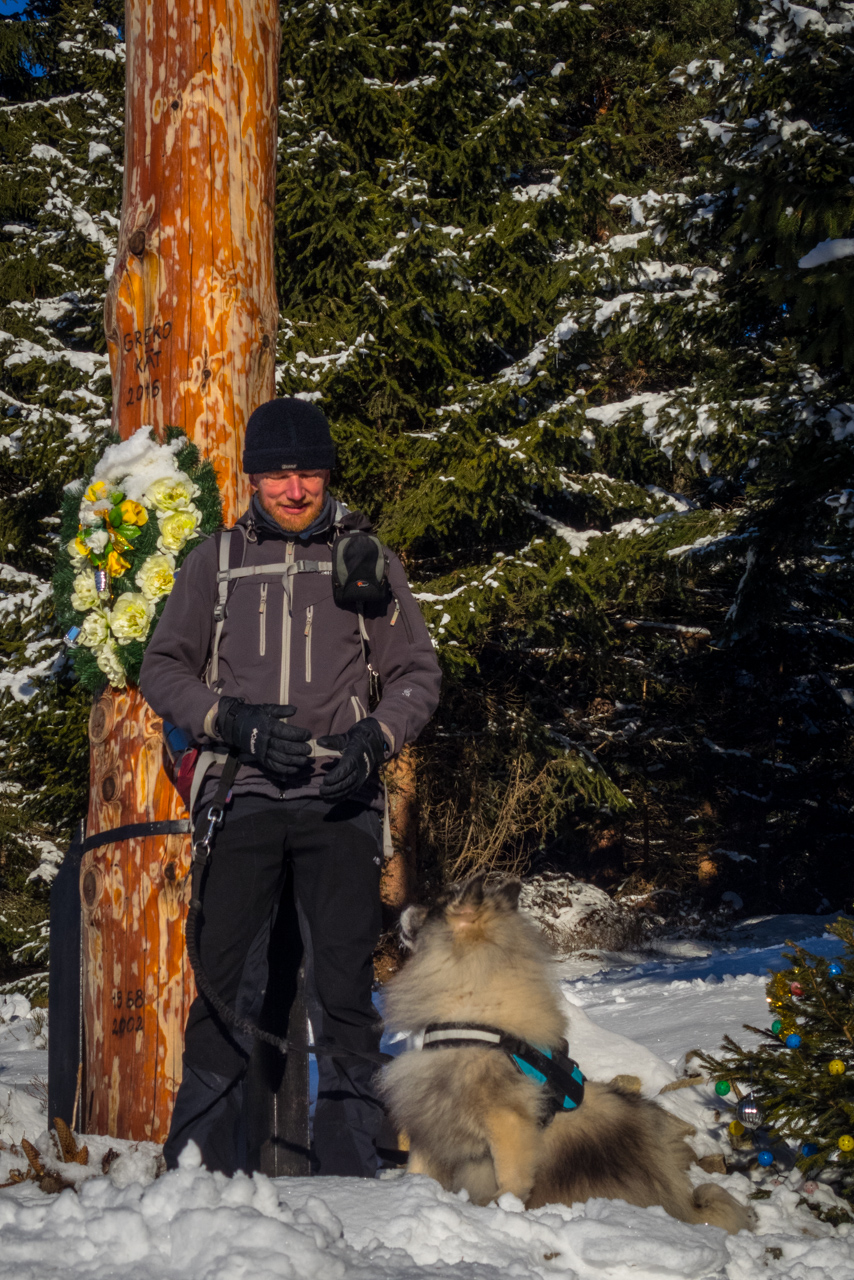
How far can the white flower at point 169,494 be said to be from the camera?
3574mm

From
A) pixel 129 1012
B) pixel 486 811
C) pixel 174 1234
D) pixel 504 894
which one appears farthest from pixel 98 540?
pixel 486 811

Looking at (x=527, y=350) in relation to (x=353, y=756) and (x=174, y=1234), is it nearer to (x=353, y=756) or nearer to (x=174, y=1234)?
(x=353, y=756)

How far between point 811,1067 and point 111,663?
270 cm

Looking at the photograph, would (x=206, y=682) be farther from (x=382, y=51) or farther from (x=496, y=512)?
(x=382, y=51)

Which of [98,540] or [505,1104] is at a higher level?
[98,540]

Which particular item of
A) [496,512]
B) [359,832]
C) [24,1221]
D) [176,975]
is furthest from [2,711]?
[24,1221]

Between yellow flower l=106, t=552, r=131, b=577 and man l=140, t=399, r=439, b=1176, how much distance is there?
581mm

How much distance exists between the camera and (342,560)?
3.00 meters

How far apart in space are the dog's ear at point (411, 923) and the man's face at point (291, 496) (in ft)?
4.47

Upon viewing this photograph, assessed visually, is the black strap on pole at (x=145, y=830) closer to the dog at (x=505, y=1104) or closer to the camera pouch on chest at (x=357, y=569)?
the dog at (x=505, y=1104)

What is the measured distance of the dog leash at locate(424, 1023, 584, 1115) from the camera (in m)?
2.82

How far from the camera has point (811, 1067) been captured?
296 centimetres

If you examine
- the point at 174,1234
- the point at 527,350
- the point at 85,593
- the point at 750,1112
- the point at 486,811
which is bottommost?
the point at 486,811

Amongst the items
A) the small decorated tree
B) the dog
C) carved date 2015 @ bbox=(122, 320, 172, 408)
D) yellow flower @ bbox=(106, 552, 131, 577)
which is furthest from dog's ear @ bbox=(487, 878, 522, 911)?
carved date 2015 @ bbox=(122, 320, 172, 408)
